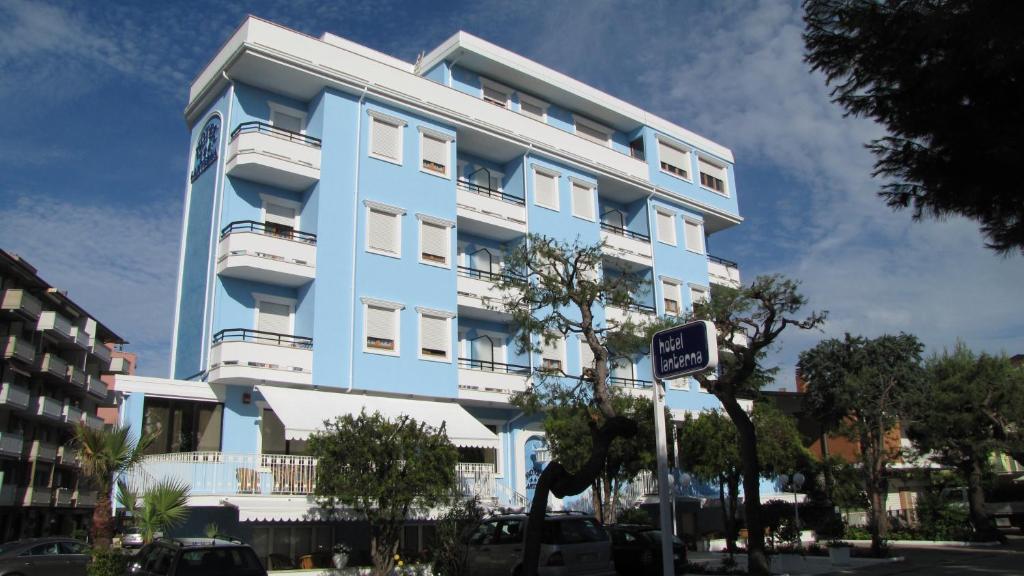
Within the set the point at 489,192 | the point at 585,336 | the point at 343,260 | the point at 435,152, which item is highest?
the point at 435,152

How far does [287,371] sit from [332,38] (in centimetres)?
1537

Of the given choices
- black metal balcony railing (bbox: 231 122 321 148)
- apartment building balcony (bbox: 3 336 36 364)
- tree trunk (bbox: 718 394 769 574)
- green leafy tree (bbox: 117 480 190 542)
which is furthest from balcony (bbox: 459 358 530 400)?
apartment building balcony (bbox: 3 336 36 364)

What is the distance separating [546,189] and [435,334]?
9135 mm

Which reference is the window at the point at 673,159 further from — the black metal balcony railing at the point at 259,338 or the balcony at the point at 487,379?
the black metal balcony railing at the point at 259,338

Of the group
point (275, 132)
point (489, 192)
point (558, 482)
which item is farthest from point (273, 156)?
point (558, 482)

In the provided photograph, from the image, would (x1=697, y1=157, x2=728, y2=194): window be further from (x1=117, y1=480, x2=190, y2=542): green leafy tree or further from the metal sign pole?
the metal sign pole

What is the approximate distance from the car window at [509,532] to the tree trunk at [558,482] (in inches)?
155

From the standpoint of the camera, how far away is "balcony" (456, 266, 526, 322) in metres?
30.7

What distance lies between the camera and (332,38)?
1324 inches

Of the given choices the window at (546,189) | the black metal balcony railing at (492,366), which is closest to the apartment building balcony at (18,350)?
the black metal balcony railing at (492,366)

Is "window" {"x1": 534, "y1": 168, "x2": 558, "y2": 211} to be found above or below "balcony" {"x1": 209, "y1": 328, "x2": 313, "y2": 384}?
above

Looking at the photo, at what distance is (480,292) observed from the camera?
31.3 m

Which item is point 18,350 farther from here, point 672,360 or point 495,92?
point 672,360

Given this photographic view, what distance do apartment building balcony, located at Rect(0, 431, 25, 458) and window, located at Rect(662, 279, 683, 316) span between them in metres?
33.2
